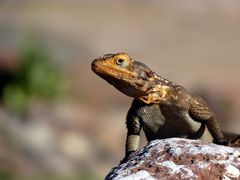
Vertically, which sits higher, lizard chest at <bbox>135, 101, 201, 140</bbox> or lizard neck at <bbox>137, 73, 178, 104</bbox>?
lizard neck at <bbox>137, 73, 178, 104</bbox>

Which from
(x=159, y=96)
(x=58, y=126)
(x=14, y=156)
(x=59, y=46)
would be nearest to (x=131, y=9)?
(x=59, y=46)

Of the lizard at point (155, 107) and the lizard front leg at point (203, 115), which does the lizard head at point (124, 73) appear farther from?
the lizard front leg at point (203, 115)

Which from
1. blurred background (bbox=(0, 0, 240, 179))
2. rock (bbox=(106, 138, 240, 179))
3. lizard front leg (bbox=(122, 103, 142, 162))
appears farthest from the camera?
blurred background (bbox=(0, 0, 240, 179))

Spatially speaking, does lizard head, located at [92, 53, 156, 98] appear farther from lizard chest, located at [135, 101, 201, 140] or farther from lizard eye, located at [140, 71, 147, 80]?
lizard chest, located at [135, 101, 201, 140]

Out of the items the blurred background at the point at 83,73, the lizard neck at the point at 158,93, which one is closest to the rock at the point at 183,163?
the lizard neck at the point at 158,93

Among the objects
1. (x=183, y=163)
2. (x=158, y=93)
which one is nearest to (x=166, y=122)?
(x=158, y=93)

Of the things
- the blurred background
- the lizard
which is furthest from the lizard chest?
the blurred background

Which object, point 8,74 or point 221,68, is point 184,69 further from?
point 8,74
